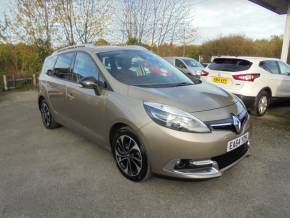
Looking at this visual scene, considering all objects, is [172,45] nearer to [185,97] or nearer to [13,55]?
[13,55]

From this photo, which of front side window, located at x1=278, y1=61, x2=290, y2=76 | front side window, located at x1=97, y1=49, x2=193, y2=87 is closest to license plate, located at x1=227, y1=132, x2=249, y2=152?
front side window, located at x1=97, y1=49, x2=193, y2=87

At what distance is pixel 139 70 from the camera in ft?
11.1

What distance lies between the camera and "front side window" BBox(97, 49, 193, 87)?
317cm

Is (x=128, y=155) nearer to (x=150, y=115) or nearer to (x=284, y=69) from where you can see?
(x=150, y=115)

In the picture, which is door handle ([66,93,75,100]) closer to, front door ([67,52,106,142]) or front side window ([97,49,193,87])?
front door ([67,52,106,142])

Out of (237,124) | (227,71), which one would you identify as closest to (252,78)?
(227,71)

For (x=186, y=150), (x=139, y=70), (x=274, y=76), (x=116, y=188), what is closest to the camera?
(x=186, y=150)

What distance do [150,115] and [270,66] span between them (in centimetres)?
496

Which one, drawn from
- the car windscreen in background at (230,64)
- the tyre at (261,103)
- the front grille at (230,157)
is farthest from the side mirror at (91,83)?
the tyre at (261,103)

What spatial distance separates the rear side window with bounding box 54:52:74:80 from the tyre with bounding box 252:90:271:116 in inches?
168

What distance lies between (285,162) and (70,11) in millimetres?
12567

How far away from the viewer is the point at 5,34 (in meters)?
12.7

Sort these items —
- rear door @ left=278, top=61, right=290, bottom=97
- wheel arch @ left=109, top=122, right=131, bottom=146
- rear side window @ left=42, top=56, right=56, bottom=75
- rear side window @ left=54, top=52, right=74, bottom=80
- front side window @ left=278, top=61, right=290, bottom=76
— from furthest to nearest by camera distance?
front side window @ left=278, top=61, right=290, bottom=76 < rear door @ left=278, top=61, right=290, bottom=97 < rear side window @ left=42, top=56, right=56, bottom=75 < rear side window @ left=54, top=52, right=74, bottom=80 < wheel arch @ left=109, top=122, right=131, bottom=146

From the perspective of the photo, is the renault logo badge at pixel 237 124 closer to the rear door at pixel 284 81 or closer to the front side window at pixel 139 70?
the front side window at pixel 139 70
